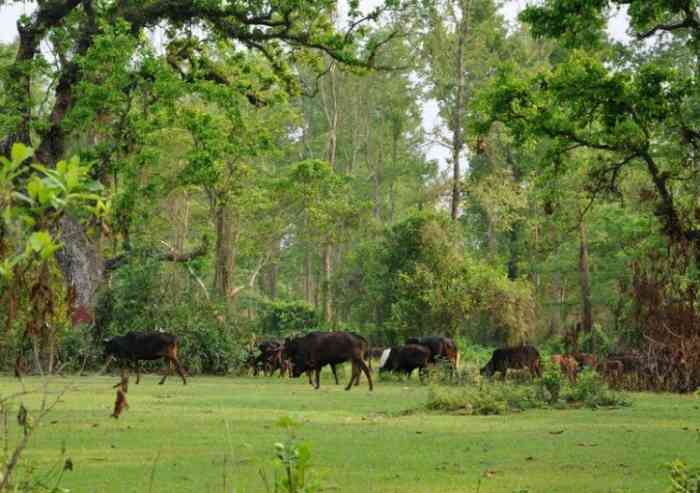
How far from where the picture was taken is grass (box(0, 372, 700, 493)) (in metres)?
9.11

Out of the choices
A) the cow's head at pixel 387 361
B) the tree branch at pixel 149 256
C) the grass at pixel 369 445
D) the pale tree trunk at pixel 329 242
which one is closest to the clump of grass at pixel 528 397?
the grass at pixel 369 445

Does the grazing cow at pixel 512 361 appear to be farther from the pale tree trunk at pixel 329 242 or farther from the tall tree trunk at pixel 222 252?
the tall tree trunk at pixel 222 252

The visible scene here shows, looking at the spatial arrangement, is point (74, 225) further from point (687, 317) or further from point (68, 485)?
point (68, 485)

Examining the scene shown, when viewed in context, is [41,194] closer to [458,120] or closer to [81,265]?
[81,265]

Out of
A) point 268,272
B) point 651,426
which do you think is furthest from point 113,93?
point 268,272

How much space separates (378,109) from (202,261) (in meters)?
42.0

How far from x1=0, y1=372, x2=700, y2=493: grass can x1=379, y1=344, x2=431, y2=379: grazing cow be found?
8691mm

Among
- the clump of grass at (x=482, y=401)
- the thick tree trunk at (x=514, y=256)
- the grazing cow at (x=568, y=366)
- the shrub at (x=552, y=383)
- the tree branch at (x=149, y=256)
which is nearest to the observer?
the clump of grass at (x=482, y=401)

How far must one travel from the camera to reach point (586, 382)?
1878cm

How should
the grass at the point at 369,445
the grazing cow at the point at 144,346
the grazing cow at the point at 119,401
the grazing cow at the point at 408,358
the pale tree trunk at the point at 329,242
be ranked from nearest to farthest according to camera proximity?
1. the grass at the point at 369,445
2. the grazing cow at the point at 119,401
3. the grazing cow at the point at 144,346
4. the grazing cow at the point at 408,358
5. the pale tree trunk at the point at 329,242

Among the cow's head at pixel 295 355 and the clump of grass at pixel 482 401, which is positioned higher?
the cow's head at pixel 295 355

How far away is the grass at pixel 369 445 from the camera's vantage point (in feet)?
29.9

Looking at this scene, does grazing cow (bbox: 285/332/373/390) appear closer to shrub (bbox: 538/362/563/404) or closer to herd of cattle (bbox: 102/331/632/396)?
herd of cattle (bbox: 102/331/632/396)

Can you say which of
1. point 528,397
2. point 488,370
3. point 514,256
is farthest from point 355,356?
point 514,256
